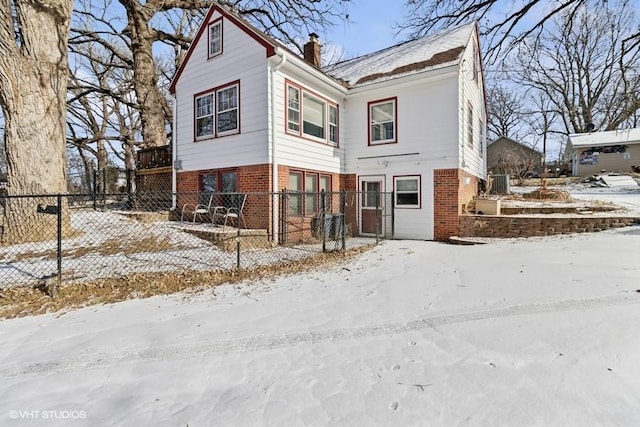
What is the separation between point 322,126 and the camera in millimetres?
11352

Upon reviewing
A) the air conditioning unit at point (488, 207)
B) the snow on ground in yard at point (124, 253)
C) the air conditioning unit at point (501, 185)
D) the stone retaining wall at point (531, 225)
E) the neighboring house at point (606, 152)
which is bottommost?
the snow on ground in yard at point (124, 253)

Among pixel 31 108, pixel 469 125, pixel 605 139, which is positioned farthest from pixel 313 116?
pixel 605 139

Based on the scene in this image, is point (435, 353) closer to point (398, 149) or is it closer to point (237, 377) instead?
point (237, 377)

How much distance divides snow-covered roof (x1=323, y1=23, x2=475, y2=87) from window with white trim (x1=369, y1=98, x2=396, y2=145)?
2.74 feet

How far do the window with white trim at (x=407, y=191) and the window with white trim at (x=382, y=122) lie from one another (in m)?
1.42

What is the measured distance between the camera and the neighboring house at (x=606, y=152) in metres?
26.7

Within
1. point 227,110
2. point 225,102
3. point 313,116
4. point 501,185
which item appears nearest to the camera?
point 227,110

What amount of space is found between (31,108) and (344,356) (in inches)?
358

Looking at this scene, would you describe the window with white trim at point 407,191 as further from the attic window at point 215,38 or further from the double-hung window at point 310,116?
the attic window at point 215,38

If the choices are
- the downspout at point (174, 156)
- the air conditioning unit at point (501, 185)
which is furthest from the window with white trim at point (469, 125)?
the downspout at point (174, 156)

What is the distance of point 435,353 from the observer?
9.84 feet

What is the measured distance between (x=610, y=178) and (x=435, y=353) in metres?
26.5

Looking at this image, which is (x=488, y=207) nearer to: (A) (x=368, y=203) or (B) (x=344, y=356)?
(A) (x=368, y=203)

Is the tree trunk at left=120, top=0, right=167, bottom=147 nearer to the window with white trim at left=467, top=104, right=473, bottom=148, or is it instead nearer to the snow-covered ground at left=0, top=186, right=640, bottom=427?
the snow-covered ground at left=0, top=186, right=640, bottom=427
